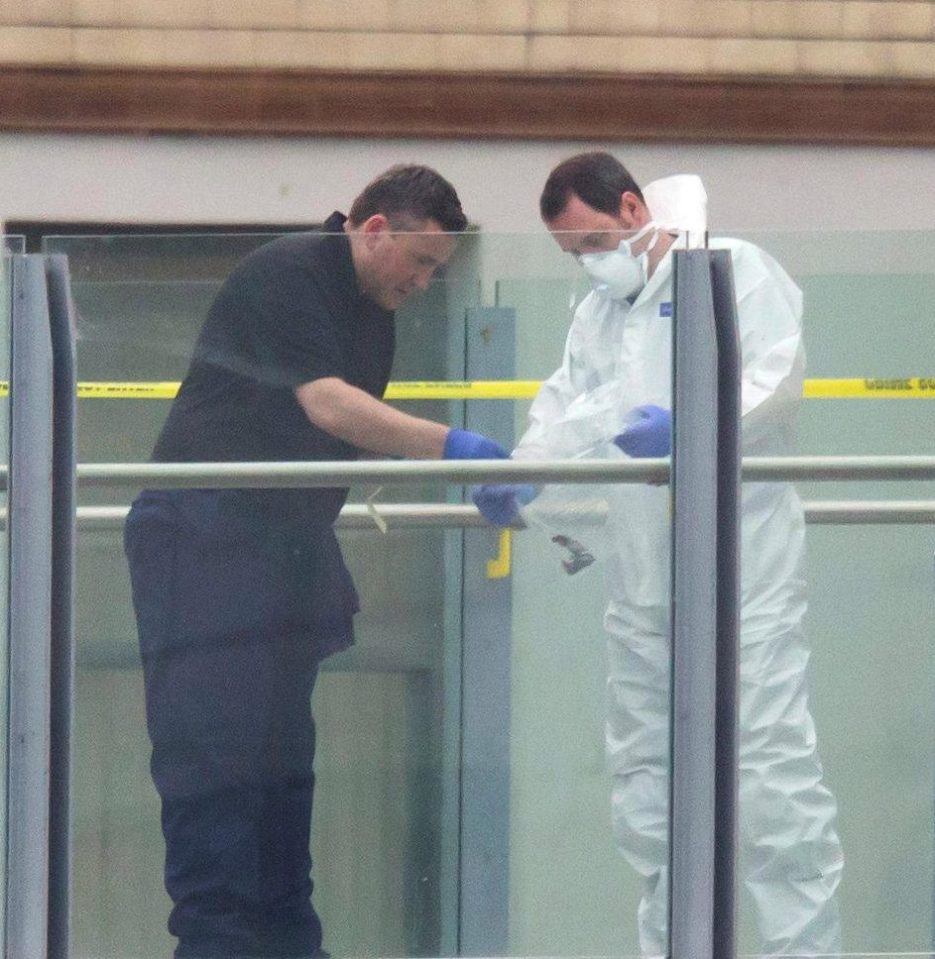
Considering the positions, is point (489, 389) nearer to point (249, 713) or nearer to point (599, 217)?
point (249, 713)

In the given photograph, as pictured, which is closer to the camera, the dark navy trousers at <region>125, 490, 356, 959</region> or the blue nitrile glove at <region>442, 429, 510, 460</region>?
the blue nitrile glove at <region>442, 429, 510, 460</region>

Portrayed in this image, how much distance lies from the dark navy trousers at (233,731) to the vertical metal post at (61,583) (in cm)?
18

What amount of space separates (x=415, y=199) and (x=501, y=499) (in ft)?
2.38

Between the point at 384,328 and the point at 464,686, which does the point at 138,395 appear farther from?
the point at 464,686

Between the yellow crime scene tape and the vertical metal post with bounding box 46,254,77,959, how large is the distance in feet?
0.31

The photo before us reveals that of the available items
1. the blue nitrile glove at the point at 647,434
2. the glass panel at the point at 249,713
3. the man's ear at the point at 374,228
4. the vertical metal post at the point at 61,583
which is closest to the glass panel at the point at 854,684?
the blue nitrile glove at the point at 647,434

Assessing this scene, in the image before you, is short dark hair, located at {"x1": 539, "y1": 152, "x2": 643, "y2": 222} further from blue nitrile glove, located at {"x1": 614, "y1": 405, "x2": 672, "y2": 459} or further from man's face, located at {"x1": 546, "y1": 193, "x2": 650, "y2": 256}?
blue nitrile glove, located at {"x1": 614, "y1": 405, "x2": 672, "y2": 459}

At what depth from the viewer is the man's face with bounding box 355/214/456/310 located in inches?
116

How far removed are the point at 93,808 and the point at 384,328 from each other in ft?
2.86

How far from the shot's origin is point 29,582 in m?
2.88

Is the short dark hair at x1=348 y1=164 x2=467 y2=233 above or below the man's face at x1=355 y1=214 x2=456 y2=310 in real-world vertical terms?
above

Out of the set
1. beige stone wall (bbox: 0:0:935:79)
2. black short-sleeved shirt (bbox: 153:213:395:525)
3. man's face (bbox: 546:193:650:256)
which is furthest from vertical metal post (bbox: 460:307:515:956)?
beige stone wall (bbox: 0:0:935:79)

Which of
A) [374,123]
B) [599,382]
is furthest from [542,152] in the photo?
[599,382]

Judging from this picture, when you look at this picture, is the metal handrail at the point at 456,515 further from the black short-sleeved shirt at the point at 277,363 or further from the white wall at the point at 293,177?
the white wall at the point at 293,177
